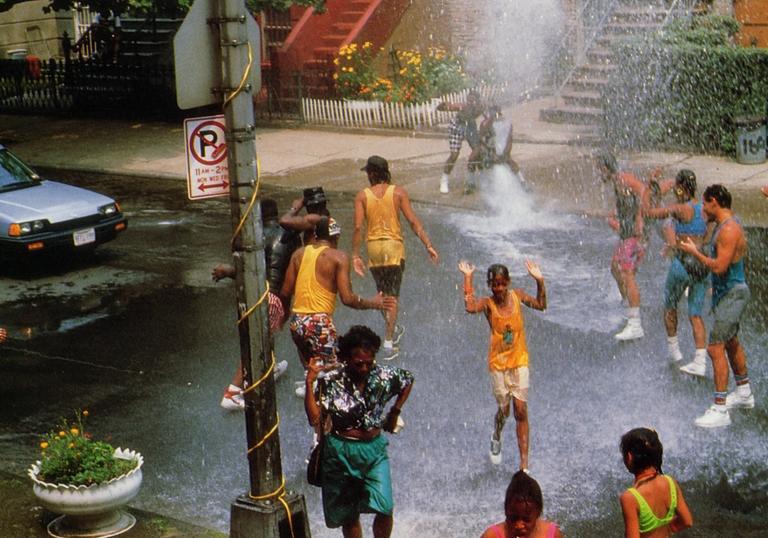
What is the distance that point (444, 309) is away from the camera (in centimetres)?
1286

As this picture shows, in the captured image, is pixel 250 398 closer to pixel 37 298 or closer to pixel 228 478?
pixel 228 478

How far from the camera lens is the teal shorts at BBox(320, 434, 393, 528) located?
6973 millimetres

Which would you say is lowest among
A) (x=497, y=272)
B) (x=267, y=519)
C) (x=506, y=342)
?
(x=267, y=519)

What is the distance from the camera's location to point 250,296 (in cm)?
693

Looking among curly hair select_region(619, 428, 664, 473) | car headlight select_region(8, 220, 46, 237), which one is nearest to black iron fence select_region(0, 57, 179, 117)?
car headlight select_region(8, 220, 46, 237)

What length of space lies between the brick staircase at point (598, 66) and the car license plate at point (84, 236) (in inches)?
401

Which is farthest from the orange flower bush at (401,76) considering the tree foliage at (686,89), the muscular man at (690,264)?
the muscular man at (690,264)

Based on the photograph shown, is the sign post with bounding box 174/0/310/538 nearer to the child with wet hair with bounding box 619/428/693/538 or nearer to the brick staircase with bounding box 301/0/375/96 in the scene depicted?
the child with wet hair with bounding box 619/428/693/538

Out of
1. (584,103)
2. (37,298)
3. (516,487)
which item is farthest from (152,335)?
(584,103)

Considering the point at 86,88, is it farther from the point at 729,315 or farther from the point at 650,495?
the point at 650,495

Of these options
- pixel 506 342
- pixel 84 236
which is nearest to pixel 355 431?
pixel 506 342

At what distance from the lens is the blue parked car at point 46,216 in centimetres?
1489

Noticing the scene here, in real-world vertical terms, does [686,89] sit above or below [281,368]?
above

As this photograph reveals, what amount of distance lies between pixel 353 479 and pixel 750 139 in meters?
13.7
